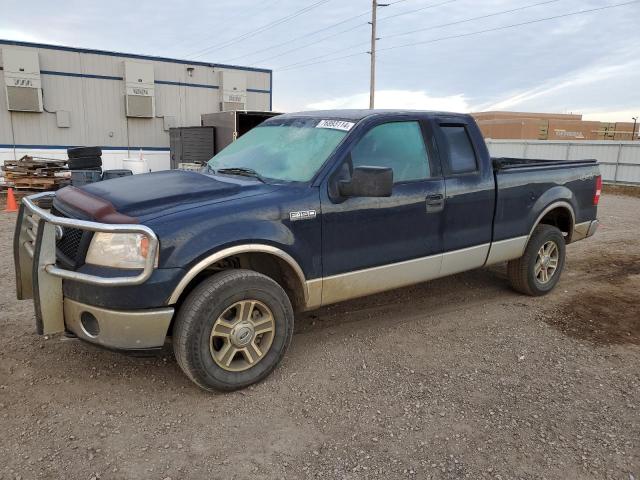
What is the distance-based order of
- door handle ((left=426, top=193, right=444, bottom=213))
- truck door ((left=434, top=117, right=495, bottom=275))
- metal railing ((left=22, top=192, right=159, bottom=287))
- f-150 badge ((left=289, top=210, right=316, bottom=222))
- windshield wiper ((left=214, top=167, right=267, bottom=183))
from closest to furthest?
metal railing ((left=22, top=192, right=159, bottom=287)) < f-150 badge ((left=289, top=210, right=316, bottom=222)) < windshield wiper ((left=214, top=167, right=267, bottom=183)) < door handle ((left=426, top=193, right=444, bottom=213)) < truck door ((left=434, top=117, right=495, bottom=275))

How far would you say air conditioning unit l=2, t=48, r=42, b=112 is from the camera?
15.0 meters

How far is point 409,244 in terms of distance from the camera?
13.7ft

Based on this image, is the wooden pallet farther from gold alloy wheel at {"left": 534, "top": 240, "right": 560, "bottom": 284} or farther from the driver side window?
gold alloy wheel at {"left": 534, "top": 240, "right": 560, "bottom": 284}

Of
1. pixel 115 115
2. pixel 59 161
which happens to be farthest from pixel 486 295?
pixel 115 115

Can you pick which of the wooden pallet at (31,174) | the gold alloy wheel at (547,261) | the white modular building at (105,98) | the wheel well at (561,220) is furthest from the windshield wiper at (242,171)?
the white modular building at (105,98)

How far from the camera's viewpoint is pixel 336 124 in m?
4.09

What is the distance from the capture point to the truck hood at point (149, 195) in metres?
3.15

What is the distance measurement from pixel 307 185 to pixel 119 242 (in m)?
1.32

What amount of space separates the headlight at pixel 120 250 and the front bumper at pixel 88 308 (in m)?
0.07

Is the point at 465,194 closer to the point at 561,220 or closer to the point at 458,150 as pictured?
the point at 458,150

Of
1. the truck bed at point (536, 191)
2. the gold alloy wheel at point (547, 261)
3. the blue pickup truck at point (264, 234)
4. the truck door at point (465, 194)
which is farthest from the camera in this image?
the gold alloy wheel at point (547, 261)

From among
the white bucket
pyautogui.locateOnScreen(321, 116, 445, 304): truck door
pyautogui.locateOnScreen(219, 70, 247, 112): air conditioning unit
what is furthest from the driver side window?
pyautogui.locateOnScreen(219, 70, 247, 112): air conditioning unit

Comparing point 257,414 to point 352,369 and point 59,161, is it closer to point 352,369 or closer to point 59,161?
point 352,369

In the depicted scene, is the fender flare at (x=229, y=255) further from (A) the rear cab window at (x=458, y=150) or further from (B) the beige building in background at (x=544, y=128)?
(B) the beige building in background at (x=544, y=128)
